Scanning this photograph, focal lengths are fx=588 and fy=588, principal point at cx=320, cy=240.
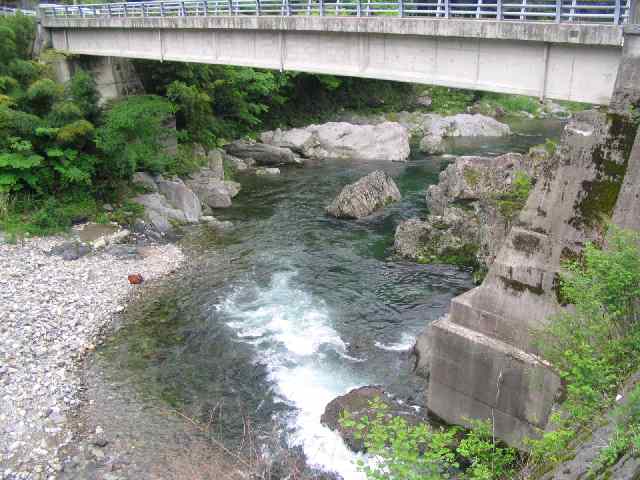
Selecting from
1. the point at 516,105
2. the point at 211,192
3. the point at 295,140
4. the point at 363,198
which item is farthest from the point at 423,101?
the point at 211,192

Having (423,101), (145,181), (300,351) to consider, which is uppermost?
(423,101)

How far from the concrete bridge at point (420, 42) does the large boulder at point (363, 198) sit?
7663mm

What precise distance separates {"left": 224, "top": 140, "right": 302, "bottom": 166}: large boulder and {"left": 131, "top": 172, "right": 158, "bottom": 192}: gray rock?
10.5 meters

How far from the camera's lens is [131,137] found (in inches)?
1011

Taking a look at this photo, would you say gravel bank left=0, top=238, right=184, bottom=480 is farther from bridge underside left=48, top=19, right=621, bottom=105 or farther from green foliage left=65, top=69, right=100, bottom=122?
bridge underside left=48, top=19, right=621, bottom=105

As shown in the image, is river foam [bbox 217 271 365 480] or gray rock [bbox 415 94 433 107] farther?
gray rock [bbox 415 94 433 107]

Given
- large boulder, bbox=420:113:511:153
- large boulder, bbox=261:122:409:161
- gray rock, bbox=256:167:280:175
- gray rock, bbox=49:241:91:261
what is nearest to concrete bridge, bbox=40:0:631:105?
gray rock, bbox=49:241:91:261

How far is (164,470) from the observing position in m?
12.0

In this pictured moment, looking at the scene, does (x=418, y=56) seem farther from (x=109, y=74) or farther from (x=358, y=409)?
(x=109, y=74)

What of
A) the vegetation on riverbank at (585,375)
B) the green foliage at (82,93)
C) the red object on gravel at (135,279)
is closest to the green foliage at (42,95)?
the green foliage at (82,93)

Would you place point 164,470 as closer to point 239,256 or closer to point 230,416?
point 230,416

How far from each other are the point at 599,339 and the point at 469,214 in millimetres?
14767

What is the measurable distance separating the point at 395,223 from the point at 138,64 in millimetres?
19126

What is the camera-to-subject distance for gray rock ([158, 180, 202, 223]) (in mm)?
27281
